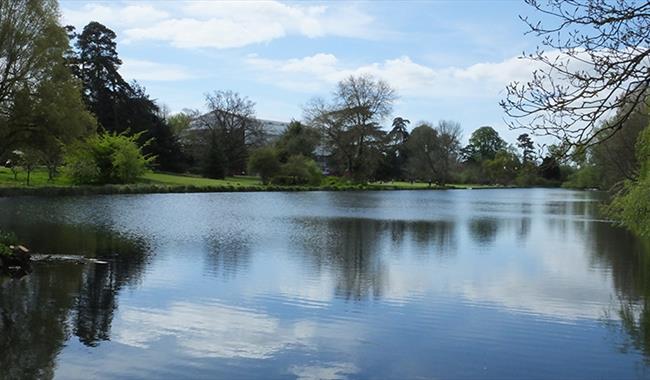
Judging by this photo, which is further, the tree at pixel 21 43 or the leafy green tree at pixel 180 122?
the leafy green tree at pixel 180 122

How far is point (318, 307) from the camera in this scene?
10688mm

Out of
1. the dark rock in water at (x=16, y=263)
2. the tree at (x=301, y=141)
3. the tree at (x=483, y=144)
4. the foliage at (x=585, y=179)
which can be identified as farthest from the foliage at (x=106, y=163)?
the tree at (x=483, y=144)

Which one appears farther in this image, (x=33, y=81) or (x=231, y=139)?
(x=231, y=139)

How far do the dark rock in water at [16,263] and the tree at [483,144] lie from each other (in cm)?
10243

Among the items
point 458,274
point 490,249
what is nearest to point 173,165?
point 490,249

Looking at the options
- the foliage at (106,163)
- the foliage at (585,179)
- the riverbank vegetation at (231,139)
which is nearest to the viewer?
the riverbank vegetation at (231,139)

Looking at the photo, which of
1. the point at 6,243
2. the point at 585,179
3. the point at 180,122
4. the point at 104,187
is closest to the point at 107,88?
the point at 104,187

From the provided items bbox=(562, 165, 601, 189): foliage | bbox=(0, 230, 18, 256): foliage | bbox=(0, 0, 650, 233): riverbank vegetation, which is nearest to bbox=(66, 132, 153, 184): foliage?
bbox=(0, 0, 650, 233): riverbank vegetation

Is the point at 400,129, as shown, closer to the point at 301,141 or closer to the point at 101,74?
the point at 301,141

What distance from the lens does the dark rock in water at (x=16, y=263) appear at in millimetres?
12072

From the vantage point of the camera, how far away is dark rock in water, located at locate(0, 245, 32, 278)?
12072mm

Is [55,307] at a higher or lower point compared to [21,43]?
lower

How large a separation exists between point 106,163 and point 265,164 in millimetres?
18127

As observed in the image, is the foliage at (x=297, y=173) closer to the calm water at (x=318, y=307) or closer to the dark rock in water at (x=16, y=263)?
the calm water at (x=318, y=307)
